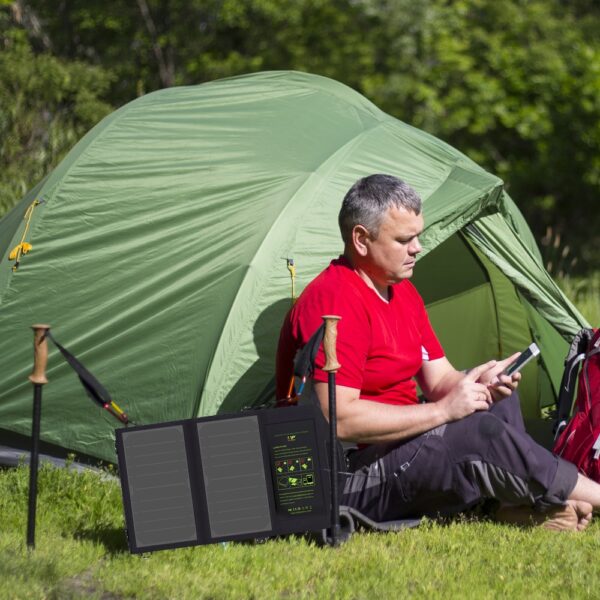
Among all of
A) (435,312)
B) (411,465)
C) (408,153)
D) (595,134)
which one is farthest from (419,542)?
(595,134)

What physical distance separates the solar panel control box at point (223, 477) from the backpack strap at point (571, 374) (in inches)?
59.1

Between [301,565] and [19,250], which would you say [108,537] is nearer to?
[301,565]

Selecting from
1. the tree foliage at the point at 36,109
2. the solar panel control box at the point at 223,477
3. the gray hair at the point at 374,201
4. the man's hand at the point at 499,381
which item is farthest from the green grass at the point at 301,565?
the tree foliage at the point at 36,109

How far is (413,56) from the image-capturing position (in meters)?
15.4

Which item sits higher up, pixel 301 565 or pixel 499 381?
pixel 499 381

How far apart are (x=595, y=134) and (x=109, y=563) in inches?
417

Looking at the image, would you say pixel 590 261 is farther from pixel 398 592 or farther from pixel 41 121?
pixel 398 592

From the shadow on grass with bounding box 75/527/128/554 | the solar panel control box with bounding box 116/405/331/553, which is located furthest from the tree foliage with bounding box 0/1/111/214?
the solar panel control box with bounding box 116/405/331/553

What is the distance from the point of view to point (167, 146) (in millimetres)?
5230

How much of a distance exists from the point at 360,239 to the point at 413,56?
38.4ft

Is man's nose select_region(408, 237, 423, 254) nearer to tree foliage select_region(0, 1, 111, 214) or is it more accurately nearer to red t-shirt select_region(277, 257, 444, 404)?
red t-shirt select_region(277, 257, 444, 404)

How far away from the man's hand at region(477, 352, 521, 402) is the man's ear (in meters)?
0.65

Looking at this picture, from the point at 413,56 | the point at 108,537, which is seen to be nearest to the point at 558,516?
the point at 108,537

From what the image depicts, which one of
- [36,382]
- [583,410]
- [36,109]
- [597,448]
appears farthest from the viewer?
[36,109]
